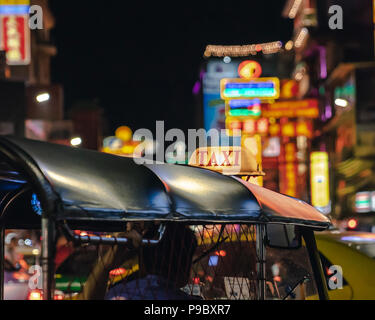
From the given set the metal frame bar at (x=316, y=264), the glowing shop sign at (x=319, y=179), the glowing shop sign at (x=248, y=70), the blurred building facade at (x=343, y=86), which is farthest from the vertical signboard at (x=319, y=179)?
the metal frame bar at (x=316, y=264)

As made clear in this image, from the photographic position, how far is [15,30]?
88.1ft

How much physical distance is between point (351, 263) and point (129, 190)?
4.13 meters

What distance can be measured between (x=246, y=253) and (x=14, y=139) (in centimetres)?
367

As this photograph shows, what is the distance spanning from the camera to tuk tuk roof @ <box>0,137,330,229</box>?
405 cm

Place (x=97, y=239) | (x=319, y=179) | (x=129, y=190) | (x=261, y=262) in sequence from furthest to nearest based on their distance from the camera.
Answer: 1. (x=319, y=179)
2. (x=261, y=262)
3. (x=97, y=239)
4. (x=129, y=190)

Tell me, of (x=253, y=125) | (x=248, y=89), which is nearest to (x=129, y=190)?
(x=248, y=89)

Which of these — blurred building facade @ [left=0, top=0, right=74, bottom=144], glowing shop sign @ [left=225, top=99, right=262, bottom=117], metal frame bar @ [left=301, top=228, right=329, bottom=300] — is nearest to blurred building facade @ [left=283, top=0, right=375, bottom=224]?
glowing shop sign @ [left=225, top=99, right=262, bottom=117]

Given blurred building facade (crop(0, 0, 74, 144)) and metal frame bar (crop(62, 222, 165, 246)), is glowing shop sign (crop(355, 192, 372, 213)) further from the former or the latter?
metal frame bar (crop(62, 222, 165, 246))

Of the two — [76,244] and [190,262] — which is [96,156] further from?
[190,262]

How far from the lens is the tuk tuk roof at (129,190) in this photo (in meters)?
4.05

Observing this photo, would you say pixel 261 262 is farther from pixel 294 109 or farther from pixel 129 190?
pixel 294 109

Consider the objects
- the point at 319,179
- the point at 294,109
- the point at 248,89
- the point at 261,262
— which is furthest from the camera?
the point at 248,89

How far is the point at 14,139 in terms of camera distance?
13.9 feet
